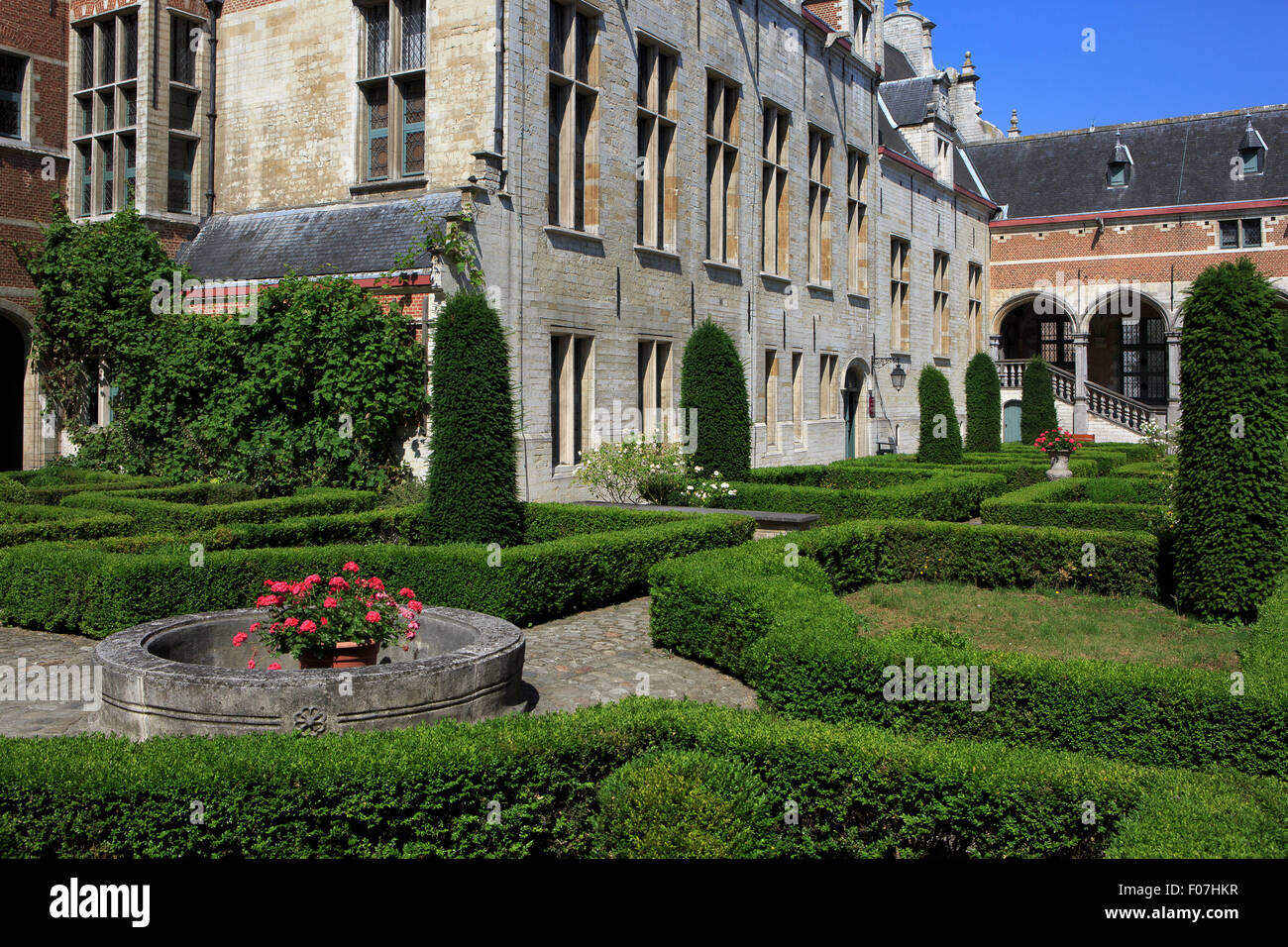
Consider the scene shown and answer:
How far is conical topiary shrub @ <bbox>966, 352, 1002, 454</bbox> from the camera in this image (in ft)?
84.1

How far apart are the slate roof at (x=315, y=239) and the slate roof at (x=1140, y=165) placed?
92.5 feet

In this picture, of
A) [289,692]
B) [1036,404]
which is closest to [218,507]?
[289,692]

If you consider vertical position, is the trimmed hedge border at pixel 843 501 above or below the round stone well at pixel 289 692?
above

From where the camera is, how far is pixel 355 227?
587 inches

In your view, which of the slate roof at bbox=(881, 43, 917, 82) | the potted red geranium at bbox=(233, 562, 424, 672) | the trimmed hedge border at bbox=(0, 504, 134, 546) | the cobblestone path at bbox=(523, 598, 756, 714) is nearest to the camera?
the potted red geranium at bbox=(233, 562, 424, 672)

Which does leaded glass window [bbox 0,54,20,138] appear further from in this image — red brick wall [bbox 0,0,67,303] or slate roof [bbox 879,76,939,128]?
slate roof [bbox 879,76,939,128]

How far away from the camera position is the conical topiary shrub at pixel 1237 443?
9.10m

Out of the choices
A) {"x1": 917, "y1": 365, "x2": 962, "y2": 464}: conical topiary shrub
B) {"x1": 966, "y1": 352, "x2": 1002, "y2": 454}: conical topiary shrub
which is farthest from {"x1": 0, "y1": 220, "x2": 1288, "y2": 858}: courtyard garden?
{"x1": 966, "y1": 352, "x2": 1002, "y2": 454}: conical topiary shrub

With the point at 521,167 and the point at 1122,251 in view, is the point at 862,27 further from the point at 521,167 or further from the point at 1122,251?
the point at 521,167

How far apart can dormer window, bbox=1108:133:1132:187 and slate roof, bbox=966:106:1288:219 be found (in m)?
0.19

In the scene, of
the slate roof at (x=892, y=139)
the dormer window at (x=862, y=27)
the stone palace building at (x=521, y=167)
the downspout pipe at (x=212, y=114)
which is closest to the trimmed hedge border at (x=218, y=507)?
the stone palace building at (x=521, y=167)

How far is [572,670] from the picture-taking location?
26.0 feet

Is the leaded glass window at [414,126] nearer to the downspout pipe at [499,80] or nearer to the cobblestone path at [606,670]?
the downspout pipe at [499,80]
